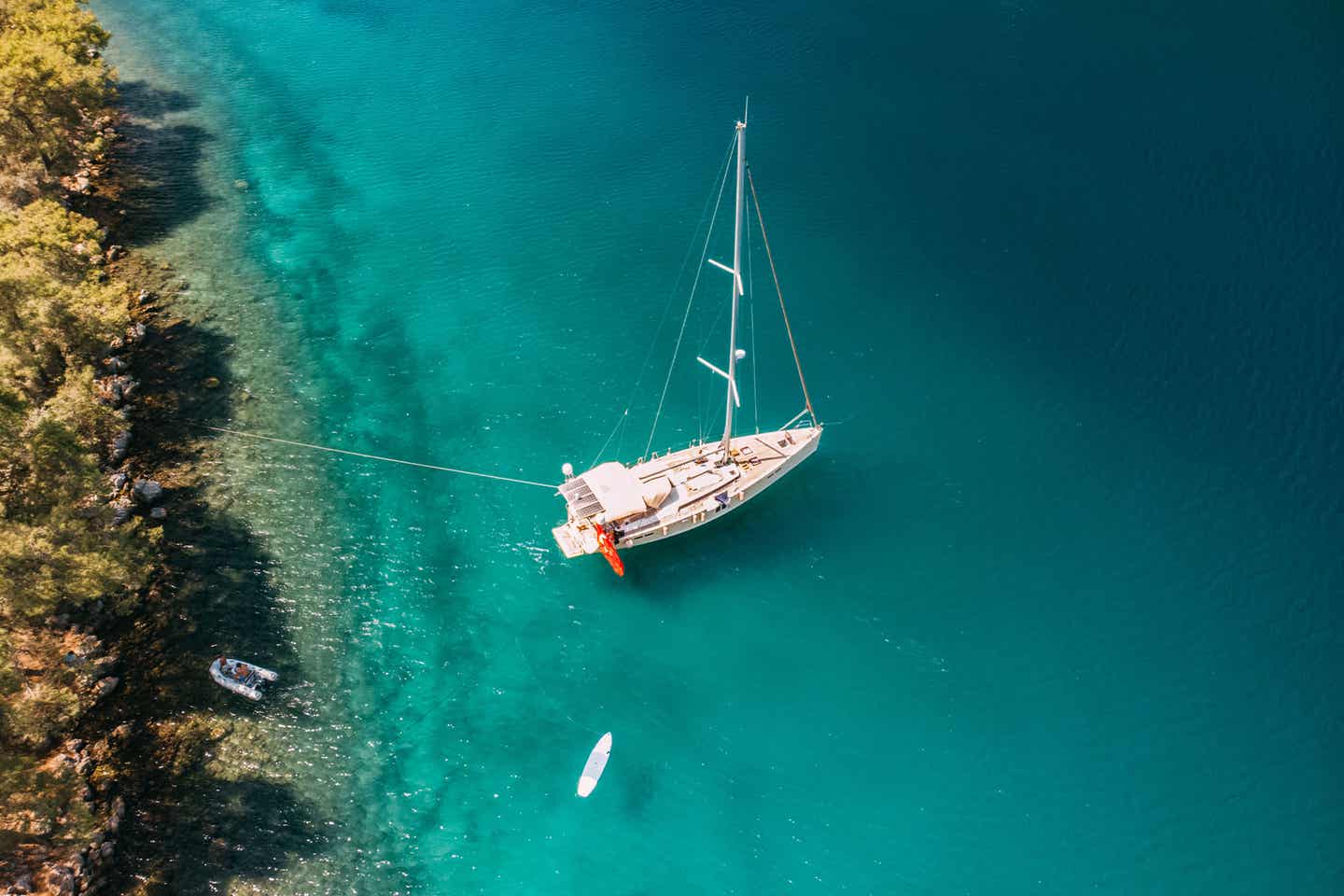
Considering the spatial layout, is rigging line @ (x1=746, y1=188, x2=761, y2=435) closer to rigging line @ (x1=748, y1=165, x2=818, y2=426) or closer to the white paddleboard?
rigging line @ (x1=748, y1=165, x2=818, y2=426)

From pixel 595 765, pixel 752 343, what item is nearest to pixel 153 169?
pixel 752 343

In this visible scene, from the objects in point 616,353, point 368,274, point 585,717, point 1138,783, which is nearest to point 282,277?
point 368,274

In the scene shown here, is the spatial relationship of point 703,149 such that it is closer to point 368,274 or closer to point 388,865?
point 368,274

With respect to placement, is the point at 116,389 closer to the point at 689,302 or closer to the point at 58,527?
the point at 58,527

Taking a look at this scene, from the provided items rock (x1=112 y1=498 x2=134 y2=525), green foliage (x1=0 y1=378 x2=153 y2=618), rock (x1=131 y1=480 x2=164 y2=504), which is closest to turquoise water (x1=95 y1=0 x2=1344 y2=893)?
rock (x1=131 y1=480 x2=164 y2=504)

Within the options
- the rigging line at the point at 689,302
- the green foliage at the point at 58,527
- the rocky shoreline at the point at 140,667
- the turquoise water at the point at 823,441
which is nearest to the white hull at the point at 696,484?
the turquoise water at the point at 823,441
